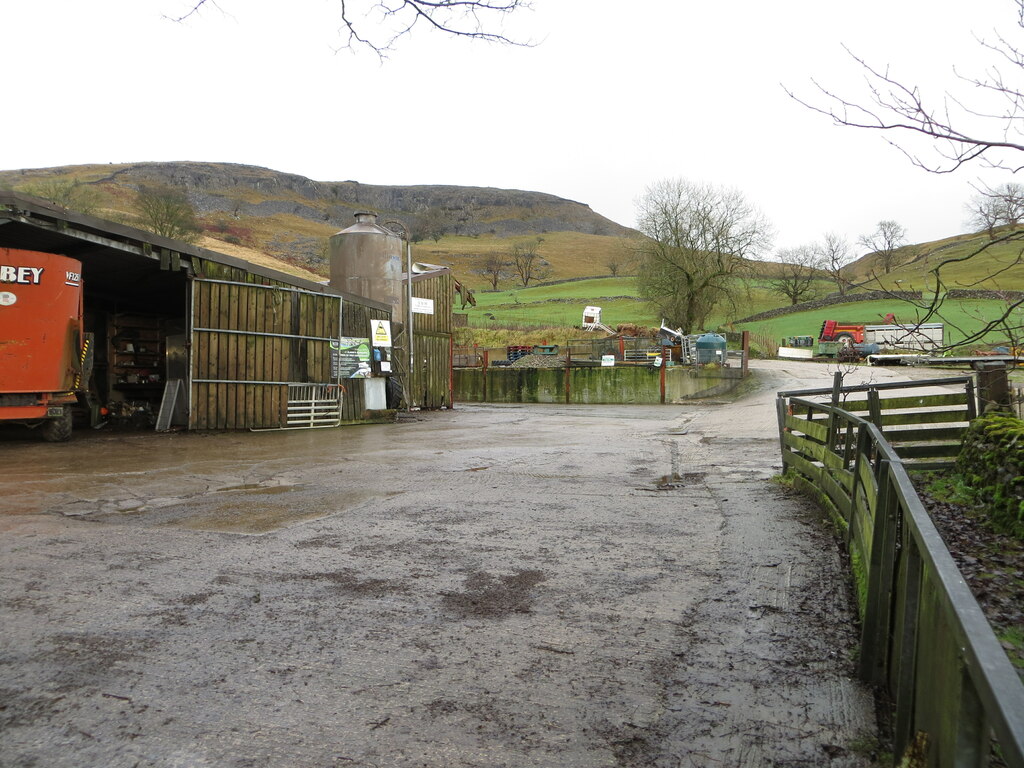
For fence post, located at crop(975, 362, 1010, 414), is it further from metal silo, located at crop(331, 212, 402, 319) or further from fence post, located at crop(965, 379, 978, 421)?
metal silo, located at crop(331, 212, 402, 319)

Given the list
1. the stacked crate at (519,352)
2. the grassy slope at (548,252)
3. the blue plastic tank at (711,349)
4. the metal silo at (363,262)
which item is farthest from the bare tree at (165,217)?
the grassy slope at (548,252)

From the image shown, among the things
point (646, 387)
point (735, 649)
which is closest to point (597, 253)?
point (646, 387)

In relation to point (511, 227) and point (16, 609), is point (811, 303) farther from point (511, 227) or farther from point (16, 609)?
point (511, 227)

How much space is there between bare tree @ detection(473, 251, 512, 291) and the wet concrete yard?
107 m

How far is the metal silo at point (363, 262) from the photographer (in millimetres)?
20031

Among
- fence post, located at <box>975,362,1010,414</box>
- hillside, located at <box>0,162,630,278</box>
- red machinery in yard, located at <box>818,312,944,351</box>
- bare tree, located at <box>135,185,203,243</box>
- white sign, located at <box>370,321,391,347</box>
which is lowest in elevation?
fence post, located at <box>975,362,1010,414</box>

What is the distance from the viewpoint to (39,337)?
11.2 metres

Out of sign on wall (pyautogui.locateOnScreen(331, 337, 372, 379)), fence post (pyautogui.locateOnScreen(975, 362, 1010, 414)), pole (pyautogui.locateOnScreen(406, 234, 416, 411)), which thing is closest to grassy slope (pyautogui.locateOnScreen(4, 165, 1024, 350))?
fence post (pyautogui.locateOnScreen(975, 362, 1010, 414))

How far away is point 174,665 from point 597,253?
148515 millimetres

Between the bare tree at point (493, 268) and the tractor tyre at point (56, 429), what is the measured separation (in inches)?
3975

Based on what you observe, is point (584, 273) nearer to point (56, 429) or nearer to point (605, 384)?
point (605, 384)

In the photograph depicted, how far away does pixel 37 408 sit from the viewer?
11.4 m

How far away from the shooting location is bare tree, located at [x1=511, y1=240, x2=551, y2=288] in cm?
11656

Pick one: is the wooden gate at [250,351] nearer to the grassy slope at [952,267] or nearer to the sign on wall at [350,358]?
the sign on wall at [350,358]
